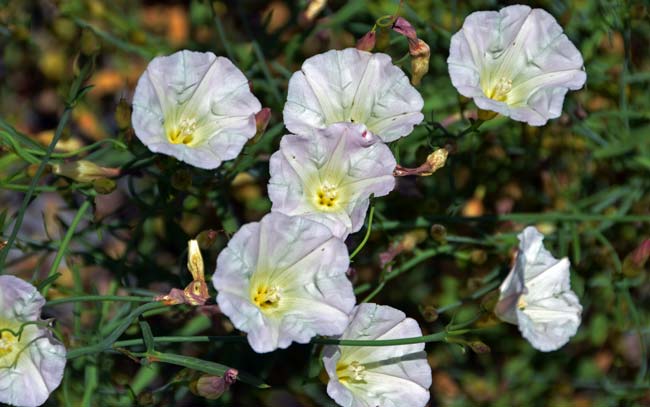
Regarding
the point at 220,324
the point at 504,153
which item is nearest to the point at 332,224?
the point at 220,324

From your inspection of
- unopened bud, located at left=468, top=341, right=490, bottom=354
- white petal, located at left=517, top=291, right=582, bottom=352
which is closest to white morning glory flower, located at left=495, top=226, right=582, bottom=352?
white petal, located at left=517, top=291, right=582, bottom=352

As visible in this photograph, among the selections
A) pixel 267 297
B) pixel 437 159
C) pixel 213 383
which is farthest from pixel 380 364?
pixel 437 159

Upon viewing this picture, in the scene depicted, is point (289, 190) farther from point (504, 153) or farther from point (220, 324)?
point (504, 153)

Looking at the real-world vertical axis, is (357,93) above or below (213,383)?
above

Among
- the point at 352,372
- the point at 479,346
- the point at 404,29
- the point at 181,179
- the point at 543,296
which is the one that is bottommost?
the point at 352,372

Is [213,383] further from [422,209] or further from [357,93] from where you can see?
[422,209]

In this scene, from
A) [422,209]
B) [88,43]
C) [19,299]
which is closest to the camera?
[19,299]
